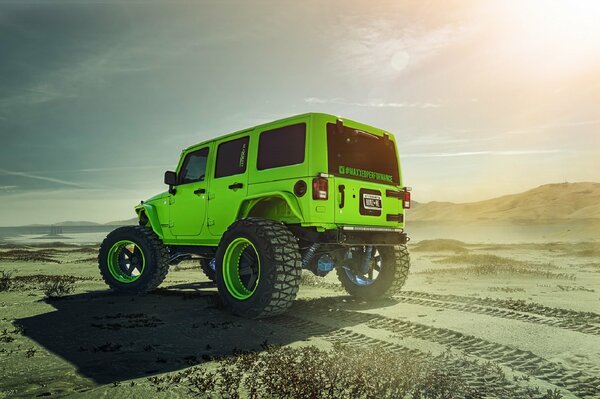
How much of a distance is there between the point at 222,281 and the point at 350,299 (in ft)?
9.10

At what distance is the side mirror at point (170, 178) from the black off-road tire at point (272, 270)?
302cm

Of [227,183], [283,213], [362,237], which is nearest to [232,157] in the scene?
[227,183]

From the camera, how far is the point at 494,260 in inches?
685

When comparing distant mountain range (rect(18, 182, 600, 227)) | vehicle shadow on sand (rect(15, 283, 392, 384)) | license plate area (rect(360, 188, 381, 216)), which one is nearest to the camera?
vehicle shadow on sand (rect(15, 283, 392, 384))

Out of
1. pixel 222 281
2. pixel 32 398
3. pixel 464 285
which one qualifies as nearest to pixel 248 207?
pixel 222 281

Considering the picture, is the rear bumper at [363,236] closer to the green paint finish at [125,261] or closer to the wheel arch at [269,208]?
the wheel arch at [269,208]

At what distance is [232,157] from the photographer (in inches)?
304

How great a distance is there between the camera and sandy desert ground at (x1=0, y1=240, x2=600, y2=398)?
362cm

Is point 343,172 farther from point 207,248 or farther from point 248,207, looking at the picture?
point 207,248

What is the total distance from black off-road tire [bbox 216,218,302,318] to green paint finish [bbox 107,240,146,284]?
4.00 m

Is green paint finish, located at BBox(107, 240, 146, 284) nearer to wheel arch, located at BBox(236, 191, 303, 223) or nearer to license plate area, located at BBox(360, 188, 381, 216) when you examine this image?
wheel arch, located at BBox(236, 191, 303, 223)

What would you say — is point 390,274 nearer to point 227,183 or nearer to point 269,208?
point 269,208

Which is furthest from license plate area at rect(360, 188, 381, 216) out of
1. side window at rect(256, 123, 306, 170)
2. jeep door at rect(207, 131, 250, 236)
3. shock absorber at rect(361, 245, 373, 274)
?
jeep door at rect(207, 131, 250, 236)

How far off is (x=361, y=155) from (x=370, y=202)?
0.79 meters
